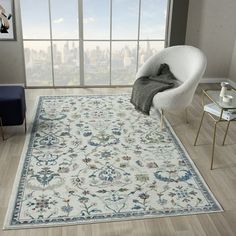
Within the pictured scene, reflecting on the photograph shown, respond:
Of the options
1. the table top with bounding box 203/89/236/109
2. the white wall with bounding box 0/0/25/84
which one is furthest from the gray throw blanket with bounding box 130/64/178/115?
the white wall with bounding box 0/0/25/84

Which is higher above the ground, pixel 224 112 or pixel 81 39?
pixel 81 39

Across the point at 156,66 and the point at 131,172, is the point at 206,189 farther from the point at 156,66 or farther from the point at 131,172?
the point at 156,66

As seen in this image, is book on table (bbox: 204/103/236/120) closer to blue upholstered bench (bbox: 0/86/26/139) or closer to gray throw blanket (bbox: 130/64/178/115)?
gray throw blanket (bbox: 130/64/178/115)

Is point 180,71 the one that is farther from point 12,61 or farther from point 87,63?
point 12,61

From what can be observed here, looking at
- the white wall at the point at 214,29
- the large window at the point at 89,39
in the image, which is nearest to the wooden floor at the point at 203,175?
the large window at the point at 89,39

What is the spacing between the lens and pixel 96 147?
11.2 ft

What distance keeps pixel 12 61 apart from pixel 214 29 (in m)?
2.87

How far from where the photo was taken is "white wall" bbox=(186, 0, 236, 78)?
193 inches

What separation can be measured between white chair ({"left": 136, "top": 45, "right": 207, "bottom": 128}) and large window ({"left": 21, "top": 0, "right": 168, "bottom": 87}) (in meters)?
0.89

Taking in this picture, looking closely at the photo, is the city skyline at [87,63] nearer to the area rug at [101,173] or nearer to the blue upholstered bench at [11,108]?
the area rug at [101,173]

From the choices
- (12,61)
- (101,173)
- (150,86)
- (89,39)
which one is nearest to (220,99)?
(150,86)

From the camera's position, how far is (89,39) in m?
4.90

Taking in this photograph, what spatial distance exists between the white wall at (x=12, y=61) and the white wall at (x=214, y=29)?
7.67ft

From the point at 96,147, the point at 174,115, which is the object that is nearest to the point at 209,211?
the point at 96,147
